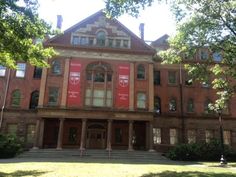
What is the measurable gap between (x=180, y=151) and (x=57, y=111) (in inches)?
544

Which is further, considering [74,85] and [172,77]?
[172,77]

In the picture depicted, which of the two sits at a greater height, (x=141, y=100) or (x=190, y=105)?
(x=190, y=105)

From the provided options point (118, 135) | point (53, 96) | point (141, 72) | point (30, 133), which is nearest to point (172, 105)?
point (141, 72)

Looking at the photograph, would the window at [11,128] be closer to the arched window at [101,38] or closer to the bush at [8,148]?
the bush at [8,148]

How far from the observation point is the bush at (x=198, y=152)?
92.6ft

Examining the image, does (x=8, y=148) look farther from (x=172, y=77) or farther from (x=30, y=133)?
(x=172, y=77)

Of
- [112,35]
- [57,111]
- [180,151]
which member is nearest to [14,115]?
[57,111]

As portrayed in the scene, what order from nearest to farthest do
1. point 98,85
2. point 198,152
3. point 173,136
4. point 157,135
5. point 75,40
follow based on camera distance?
point 198,152, point 98,85, point 75,40, point 157,135, point 173,136

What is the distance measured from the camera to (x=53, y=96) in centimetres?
3234

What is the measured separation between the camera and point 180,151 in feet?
92.7

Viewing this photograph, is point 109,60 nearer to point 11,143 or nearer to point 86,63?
point 86,63

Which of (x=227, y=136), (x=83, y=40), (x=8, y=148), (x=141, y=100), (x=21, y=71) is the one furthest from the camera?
(x=227, y=136)

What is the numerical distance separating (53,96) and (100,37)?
9.36 m

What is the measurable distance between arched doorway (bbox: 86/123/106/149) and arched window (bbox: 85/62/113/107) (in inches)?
122
